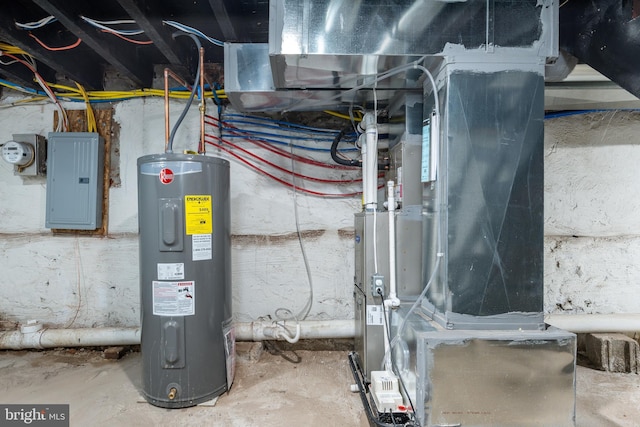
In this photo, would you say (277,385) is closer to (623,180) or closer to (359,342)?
(359,342)

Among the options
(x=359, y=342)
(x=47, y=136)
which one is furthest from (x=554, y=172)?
(x=47, y=136)

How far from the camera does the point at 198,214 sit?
4.60ft

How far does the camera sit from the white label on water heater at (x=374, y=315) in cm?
148

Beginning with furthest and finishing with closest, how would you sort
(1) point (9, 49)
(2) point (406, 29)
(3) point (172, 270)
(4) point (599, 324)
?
(4) point (599, 324), (1) point (9, 49), (3) point (172, 270), (2) point (406, 29)

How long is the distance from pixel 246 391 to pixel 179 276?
0.69 m

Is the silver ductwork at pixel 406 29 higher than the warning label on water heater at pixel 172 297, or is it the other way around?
the silver ductwork at pixel 406 29

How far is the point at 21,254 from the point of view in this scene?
1.99m

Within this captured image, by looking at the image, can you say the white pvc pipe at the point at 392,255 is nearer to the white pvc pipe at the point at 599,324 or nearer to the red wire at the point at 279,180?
the red wire at the point at 279,180

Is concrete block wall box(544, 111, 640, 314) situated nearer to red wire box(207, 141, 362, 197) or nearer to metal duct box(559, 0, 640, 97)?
metal duct box(559, 0, 640, 97)

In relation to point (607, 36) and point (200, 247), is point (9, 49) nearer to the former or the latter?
point (200, 247)

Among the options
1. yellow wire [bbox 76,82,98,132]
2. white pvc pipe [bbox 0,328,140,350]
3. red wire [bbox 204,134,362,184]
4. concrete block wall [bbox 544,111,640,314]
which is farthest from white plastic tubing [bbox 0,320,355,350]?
concrete block wall [bbox 544,111,640,314]

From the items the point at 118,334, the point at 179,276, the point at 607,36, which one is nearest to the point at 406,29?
the point at 607,36

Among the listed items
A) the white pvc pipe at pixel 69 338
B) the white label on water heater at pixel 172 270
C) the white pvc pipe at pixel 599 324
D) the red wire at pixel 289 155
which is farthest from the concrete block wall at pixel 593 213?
the white pvc pipe at pixel 69 338

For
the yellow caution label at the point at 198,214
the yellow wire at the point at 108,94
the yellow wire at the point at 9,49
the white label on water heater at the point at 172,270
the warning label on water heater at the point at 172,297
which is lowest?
the warning label on water heater at the point at 172,297
